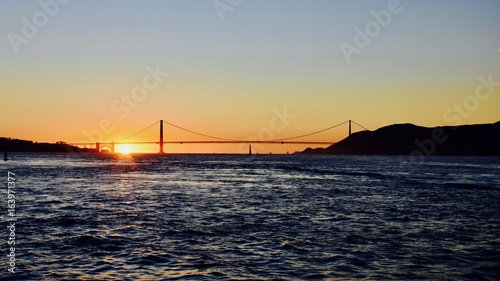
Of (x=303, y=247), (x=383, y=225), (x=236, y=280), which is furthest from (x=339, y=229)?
(x=236, y=280)

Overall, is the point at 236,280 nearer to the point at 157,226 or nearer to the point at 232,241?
the point at 232,241

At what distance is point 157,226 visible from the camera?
2097 cm

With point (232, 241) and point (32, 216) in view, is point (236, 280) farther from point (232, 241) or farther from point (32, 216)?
point (32, 216)

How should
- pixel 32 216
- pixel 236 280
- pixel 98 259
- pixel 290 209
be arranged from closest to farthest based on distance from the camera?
pixel 236 280 → pixel 98 259 → pixel 32 216 → pixel 290 209

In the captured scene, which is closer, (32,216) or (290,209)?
(32,216)

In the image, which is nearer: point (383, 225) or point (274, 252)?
point (274, 252)

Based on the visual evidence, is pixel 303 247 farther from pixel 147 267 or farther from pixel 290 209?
pixel 290 209

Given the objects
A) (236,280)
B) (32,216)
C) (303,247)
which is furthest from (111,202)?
(236,280)

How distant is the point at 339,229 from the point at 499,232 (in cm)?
600

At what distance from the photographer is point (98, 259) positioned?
14.9 meters

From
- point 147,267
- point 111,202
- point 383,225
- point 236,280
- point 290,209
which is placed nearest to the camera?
point 236,280

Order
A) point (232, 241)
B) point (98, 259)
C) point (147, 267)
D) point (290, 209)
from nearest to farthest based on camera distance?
point (147, 267) → point (98, 259) → point (232, 241) → point (290, 209)

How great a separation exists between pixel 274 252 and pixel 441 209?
15.4m

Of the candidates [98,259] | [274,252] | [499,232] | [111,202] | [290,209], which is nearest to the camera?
[98,259]
